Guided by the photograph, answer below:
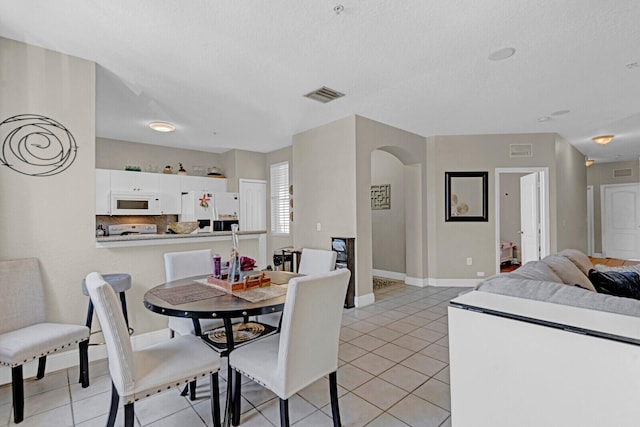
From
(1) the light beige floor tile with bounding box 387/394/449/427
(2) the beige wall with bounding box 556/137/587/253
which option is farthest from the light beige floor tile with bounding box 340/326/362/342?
(2) the beige wall with bounding box 556/137/587/253

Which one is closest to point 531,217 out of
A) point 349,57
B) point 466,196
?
point 466,196

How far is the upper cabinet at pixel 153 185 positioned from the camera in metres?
5.21

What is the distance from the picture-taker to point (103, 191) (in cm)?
521

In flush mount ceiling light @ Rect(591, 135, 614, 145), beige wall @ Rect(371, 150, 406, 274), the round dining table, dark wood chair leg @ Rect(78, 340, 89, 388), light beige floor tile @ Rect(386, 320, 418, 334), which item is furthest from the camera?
beige wall @ Rect(371, 150, 406, 274)

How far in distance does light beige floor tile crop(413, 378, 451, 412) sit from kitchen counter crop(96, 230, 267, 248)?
2.24 meters

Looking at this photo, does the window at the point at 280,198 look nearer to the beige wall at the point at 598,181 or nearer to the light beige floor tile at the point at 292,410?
the light beige floor tile at the point at 292,410

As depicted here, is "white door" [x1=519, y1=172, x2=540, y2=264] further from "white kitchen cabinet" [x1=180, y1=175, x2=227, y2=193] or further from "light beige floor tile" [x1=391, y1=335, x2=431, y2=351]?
"white kitchen cabinet" [x1=180, y1=175, x2=227, y2=193]

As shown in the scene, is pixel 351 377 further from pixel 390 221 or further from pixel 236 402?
pixel 390 221

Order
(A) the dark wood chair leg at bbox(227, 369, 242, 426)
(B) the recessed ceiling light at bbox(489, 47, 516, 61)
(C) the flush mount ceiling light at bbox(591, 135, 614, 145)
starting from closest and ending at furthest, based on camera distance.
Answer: (A) the dark wood chair leg at bbox(227, 369, 242, 426) < (B) the recessed ceiling light at bbox(489, 47, 516, 61) < (C) the flush mount ceiling light at bbox(591, 135, 614, 145)

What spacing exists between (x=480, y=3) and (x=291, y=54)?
1471mm

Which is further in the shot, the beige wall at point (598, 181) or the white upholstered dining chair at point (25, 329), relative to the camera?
the beige wall at point (598, 181)

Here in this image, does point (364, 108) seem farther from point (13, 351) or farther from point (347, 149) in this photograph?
point (13, 351)

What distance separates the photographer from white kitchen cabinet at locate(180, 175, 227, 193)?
241 inches

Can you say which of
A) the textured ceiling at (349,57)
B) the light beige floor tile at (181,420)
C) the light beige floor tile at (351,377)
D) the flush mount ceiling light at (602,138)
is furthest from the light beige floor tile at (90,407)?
the flush mount ceiling light at (602,138)
